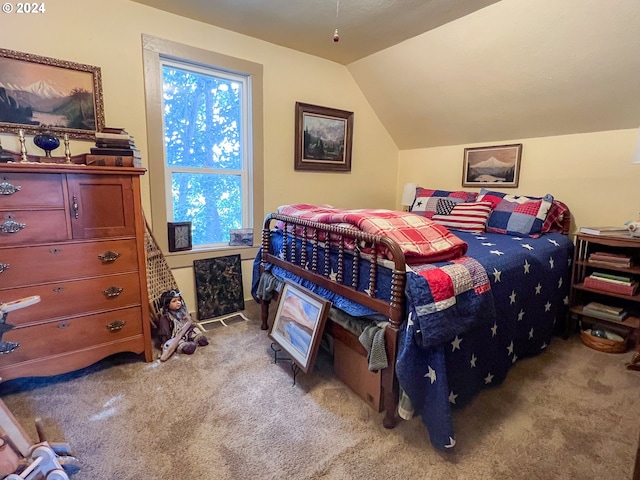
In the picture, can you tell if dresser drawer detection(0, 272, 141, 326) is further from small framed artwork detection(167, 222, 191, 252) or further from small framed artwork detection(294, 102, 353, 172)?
→ small framed artwork detection(294, 102, 353, 172)

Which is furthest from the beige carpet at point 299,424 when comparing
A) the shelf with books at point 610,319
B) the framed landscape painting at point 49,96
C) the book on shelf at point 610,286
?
the framed landscape painting at point 49,96

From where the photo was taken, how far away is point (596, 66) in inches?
86.8

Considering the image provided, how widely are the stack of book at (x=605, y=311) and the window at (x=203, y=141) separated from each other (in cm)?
262

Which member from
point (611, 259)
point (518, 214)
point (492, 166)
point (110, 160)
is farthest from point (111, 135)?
point (611, 259)

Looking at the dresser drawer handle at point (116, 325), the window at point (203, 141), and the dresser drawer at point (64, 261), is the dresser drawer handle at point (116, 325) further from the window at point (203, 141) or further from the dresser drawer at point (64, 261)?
the window at point (203, 141)

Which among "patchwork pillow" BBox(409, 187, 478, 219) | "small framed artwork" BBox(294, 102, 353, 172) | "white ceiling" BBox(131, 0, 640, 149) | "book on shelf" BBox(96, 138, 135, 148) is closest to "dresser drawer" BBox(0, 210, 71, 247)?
"book on shelf" BBox(96, 138, 135, 148)

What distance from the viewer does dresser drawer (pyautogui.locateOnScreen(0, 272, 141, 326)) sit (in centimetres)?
168

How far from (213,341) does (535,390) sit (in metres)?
2.00

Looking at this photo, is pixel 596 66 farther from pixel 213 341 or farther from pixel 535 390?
pixel 213 341

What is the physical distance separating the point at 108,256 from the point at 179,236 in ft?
2.60

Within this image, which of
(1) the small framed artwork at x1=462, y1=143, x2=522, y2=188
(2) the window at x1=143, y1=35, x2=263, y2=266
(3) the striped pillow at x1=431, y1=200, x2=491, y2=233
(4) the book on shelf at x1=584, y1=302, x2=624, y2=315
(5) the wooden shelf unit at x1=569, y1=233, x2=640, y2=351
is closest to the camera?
(5) the wooden shelf unit at x1=569, y1=233, x2=640, y2=351

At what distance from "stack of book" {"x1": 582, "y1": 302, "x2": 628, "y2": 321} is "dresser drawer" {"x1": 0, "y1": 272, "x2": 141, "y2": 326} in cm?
302

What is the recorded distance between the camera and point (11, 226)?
5.34 ft

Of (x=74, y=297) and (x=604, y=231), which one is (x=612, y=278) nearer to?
(x=604, y=231)
